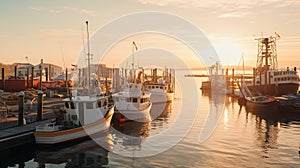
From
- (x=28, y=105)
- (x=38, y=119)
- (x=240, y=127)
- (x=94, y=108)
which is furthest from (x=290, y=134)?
(x=28, y=105)

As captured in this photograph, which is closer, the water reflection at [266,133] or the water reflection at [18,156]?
the water reflection at [18,156]

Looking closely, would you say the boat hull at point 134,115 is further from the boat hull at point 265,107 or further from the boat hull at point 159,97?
the boat hull at point 159,97

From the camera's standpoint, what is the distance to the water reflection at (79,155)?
69.3 feet

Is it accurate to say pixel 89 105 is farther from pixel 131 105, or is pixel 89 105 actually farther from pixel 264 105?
pixel 264 105

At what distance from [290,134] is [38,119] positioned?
2472 cm

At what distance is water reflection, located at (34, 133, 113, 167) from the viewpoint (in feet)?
69.3

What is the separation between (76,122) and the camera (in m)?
27.2

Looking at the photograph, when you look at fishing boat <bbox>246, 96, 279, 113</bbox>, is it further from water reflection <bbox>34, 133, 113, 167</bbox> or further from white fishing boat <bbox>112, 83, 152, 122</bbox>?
water reflection <bbox>34, 133, 113, 167</bbox>

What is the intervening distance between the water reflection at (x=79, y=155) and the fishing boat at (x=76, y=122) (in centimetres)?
79

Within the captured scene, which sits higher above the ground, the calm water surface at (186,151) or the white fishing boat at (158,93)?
the white fishing boat at (158,93)

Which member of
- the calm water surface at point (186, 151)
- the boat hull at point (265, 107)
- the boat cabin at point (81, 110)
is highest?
the boat cabin at point (81, 110)

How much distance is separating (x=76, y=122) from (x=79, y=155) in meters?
4.95

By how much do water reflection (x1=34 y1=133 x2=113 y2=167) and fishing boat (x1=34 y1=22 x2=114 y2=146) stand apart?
2.61 feet

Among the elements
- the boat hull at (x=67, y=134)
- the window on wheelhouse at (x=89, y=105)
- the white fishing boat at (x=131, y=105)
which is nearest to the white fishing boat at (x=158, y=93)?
the white fishing boat at (x=131, y=105)
